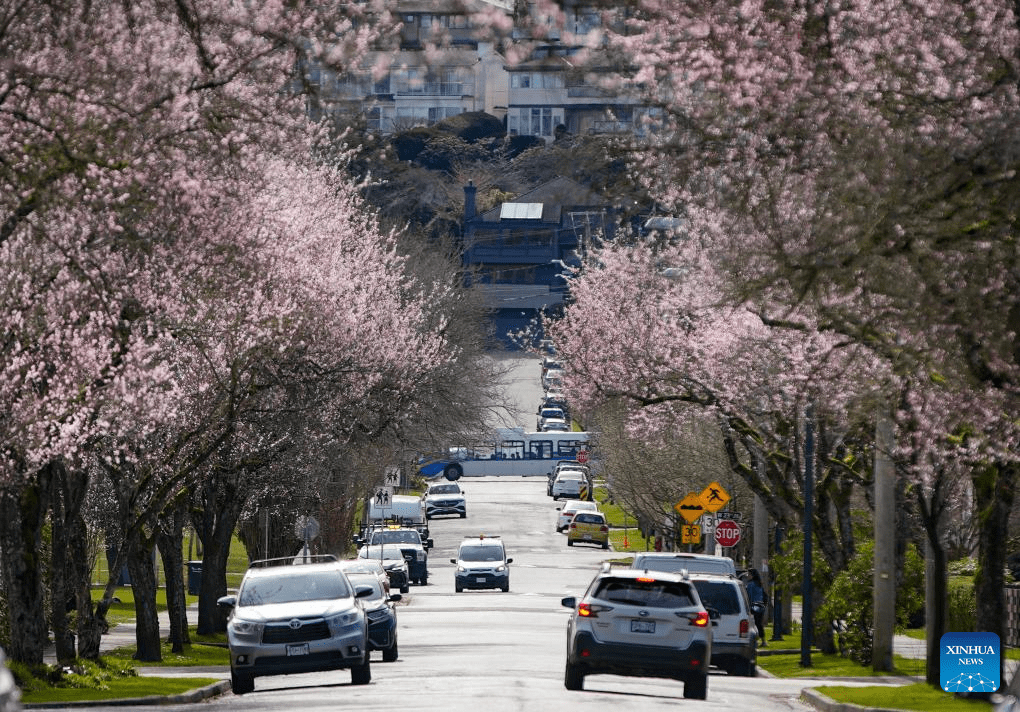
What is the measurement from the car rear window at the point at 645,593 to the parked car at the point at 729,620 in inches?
199

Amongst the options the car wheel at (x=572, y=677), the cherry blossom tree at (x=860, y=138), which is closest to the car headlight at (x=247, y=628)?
the car wheel at (x=572, y=677)

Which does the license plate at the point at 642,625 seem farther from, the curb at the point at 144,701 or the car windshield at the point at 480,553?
the car windshield at the point at 480,553

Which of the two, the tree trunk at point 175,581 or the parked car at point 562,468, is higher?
the parked car at point 562,468

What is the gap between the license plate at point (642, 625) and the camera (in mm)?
20234

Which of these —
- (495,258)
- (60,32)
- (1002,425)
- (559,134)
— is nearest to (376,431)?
(1002,425)

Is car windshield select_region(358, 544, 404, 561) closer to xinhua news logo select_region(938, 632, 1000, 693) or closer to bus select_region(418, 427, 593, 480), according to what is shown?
xinhua news logo select_region(938, 632, 1000, 693)

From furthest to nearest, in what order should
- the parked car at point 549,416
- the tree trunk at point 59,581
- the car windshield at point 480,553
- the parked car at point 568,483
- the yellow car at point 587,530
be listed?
the parked car at point 549,416
the parked car at point 568,483
the yellow car at point 587,530
the car windshield at point 480,553
the tree trunk at point 59,581

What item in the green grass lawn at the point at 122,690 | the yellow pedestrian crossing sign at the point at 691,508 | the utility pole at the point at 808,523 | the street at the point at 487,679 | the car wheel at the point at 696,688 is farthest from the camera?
the yellow pedestrian crossing sign at the point at 691,508

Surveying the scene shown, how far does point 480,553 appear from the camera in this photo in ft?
189

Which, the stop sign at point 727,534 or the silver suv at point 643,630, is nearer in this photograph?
the silver suv at point 643,630

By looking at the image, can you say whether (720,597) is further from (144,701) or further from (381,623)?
(144,701)

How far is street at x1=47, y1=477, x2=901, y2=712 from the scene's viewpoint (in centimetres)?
1922

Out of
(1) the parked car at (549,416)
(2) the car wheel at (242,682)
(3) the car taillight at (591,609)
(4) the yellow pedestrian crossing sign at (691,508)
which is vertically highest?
(1) the parked car at (549,416)

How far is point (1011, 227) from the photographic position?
14969mm
